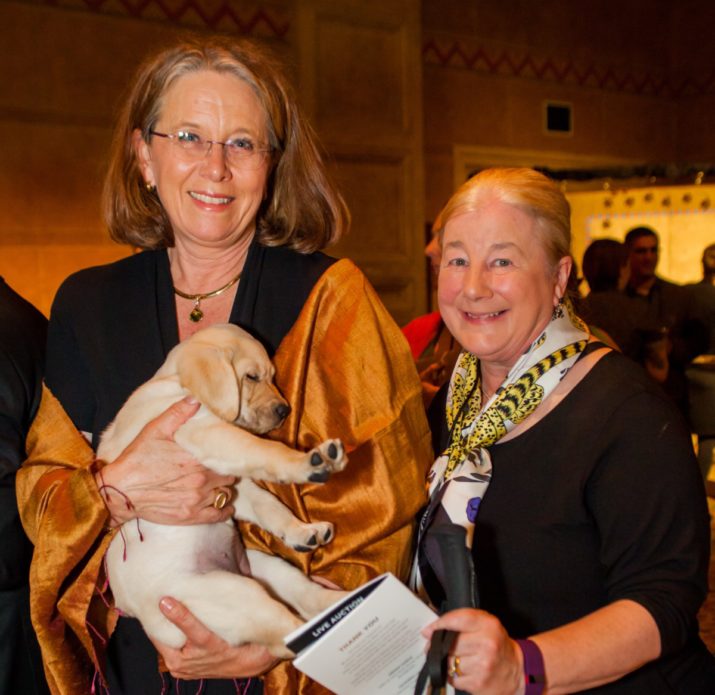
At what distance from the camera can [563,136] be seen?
678cm

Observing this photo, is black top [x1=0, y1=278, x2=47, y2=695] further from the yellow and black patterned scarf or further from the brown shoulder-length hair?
the yellow and black patterned scarf

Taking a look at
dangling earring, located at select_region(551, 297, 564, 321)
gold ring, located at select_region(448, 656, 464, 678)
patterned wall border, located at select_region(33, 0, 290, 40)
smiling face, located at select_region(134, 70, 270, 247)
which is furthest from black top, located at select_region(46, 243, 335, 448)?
patterned wall border, located at select_region(33, 0, 290, 40)

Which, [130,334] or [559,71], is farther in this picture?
[559,71]

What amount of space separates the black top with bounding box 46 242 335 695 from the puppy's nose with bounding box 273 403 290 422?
17 cm

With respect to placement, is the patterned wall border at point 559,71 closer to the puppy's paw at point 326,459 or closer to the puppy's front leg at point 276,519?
the puppy's front leg at point 276,519

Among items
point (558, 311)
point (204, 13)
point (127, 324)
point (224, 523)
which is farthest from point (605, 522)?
point (204, 13)

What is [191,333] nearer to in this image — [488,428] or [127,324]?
[127,324]

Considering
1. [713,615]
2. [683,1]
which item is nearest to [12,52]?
[713,615]

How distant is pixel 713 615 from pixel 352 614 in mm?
2768

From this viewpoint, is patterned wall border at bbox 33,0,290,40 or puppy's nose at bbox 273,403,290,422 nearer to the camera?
puppy's nose at bbox 273,403,290,422

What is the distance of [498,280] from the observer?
135cm

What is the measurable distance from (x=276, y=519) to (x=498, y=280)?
0.54m

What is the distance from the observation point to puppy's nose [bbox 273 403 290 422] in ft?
4.10

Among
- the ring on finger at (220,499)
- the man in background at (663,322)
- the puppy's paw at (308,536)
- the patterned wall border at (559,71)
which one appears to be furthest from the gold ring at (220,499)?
the patterned wall border at (559,71)
